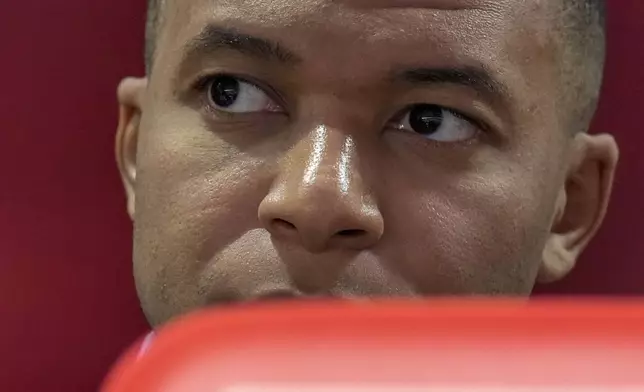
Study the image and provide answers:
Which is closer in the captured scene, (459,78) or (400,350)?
(400,350)

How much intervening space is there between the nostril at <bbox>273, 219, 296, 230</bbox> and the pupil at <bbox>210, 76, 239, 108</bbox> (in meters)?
0.11

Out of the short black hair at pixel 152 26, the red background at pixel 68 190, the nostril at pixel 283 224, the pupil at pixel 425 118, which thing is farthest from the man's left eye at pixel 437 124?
the red background at pixel 68 190

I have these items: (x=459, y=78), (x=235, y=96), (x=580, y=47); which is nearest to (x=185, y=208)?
(x=235, y=96)

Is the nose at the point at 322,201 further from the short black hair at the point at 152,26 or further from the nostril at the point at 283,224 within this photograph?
the short black hair at the point at 152,26

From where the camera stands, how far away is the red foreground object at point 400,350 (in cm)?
24

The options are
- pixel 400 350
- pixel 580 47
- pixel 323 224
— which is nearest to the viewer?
pixel 400 350

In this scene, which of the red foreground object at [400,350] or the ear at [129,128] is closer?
the red foreground object at [400,350]

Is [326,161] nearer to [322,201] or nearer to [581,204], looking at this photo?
[322,201]

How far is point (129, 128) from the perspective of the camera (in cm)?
70

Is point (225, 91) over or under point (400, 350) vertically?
over

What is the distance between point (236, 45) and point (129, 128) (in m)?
0.19

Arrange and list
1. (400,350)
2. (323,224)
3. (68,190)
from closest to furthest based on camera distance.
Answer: (400,350) < (323,224) < (68,190)

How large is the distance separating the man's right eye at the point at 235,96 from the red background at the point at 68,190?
265 millimetres

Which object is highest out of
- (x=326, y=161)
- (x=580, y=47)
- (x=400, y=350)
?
(x=580, y=47)
